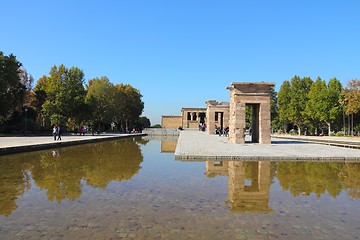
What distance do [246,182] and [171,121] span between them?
81.8 meters

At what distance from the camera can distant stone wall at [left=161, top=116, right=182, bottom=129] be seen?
A: 89.1m

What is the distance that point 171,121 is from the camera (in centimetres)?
9006

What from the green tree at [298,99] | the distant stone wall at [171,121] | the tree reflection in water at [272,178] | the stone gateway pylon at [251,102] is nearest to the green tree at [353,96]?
the green tree at [298,99]

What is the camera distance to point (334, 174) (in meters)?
9.83

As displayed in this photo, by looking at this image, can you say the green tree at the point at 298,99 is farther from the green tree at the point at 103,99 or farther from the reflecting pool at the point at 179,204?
the reflecting pool at the point at 179,204

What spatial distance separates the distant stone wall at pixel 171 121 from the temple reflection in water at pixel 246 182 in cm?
7659

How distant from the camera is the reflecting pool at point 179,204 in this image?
4.51 m

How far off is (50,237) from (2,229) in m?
0.94

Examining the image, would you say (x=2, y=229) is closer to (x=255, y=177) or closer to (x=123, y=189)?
(x=123, y=189)

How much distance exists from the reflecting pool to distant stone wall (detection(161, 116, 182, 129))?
78.7 metres

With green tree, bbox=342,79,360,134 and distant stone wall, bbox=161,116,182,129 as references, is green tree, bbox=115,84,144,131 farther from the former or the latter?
green tree, bbox=342,79,360,134

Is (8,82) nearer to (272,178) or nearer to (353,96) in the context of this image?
(272,178)

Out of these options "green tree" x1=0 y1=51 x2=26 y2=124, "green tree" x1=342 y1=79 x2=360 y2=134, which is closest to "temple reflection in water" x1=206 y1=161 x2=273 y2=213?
"green tree" x1=0 y1=51 x2=26 y2=124

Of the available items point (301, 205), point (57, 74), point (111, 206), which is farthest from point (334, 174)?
point (57, 74)
